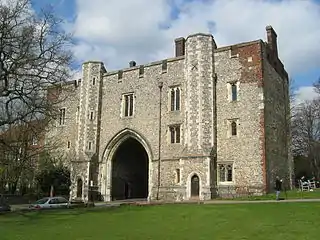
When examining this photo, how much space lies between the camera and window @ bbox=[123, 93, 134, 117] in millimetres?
32125

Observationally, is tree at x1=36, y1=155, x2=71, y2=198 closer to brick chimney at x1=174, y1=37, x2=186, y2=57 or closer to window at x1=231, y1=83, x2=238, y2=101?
brick chimney at x1=174, y1=37, x2=186, y2=57

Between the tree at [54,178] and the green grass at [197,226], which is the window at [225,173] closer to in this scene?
the green grass at [197,226]

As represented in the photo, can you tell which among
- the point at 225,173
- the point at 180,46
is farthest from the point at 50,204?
the point at 180,46

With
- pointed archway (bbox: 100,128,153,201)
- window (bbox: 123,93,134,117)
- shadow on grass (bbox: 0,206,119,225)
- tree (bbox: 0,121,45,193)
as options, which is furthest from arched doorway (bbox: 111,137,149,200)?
shadow on grass (bbox: 0,206,119,225)

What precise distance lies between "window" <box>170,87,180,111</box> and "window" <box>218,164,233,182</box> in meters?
5.45

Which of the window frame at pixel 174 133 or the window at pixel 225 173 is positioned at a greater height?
the window frame at pixel 174 133

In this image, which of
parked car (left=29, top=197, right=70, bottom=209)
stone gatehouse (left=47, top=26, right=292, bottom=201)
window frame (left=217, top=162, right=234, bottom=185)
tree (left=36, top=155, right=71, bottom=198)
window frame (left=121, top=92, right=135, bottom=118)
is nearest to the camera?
parked car (left=29, top=197, right=70, bottom=209)

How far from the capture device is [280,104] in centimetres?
3083

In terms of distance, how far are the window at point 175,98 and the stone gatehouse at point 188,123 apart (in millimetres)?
73

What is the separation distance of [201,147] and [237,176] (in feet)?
9.70

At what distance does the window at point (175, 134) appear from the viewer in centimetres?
2917

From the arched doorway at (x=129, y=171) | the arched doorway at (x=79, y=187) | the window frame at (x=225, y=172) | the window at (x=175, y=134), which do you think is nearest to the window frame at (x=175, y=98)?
the window at (x=175, y=134)

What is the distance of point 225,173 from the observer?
1056 inches

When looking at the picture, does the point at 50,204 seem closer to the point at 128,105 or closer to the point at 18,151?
the point at 18,151
